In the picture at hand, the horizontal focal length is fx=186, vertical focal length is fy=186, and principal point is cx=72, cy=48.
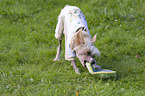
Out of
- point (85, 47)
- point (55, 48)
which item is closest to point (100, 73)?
point (85, 47)

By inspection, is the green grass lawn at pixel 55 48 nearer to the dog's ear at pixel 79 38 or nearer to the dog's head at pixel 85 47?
the dog's head at pixel 85 47

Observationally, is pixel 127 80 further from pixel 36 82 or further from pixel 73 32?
pixel 36 82

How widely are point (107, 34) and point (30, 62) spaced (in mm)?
2637

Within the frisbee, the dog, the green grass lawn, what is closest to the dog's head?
the dog

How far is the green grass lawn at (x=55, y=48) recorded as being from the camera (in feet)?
12.6

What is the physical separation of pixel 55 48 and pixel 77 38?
185 cm

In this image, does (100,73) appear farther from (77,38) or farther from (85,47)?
(77,38)

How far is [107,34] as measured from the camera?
5996mm

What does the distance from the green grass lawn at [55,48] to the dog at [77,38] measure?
55 centimetres

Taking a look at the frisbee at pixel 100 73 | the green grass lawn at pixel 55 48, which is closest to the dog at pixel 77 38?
the frisbee at pixel 100 73

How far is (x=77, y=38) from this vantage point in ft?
12.3

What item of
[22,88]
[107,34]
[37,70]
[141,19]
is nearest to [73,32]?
[37,70]

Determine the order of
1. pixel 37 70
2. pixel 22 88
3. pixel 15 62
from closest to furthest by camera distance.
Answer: pixel 22 88
pixel 37 70
pixel 15 62

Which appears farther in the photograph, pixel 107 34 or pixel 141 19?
pixel 141 19
